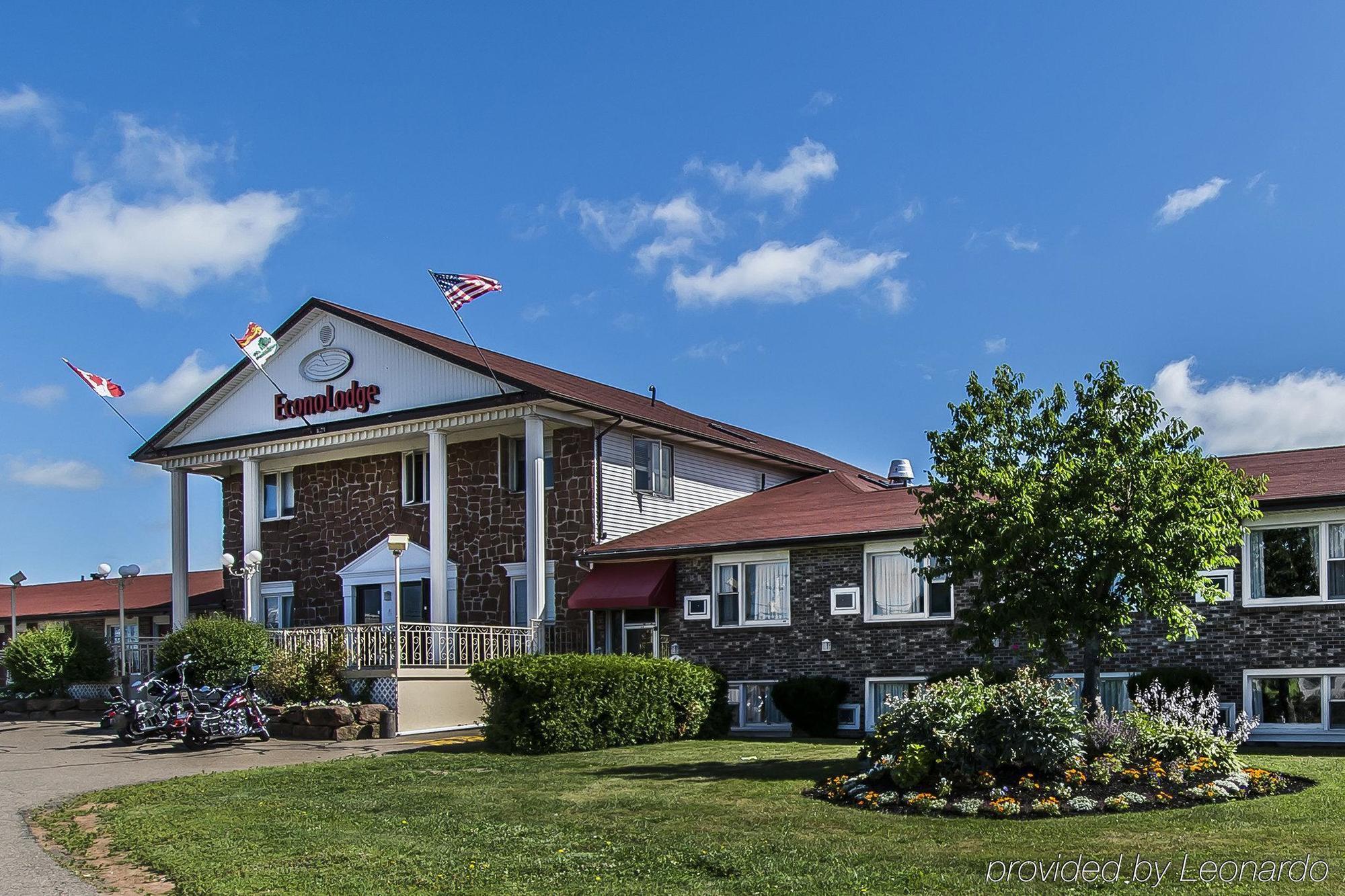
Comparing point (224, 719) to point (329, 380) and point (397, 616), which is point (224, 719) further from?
point (329, 380)

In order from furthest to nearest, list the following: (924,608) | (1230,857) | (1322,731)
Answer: (924,608)
(1322,731)
(1230,857)

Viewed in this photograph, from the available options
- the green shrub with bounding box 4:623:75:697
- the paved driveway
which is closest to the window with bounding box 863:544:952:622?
the paved driveway

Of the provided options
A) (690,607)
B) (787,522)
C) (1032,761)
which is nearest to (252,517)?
(690,607)

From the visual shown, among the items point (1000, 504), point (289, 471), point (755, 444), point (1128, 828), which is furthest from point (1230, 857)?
point (289, 471)

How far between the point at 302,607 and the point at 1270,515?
71.8ft

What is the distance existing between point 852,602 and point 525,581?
7.97 m

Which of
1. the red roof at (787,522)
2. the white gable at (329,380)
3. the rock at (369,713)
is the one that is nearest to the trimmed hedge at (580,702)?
the rock at (369,713)

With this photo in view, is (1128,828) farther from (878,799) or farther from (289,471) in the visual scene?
(289,471)

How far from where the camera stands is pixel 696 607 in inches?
976

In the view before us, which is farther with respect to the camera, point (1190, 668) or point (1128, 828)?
point (1190, 668)

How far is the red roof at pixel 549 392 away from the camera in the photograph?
2717 centimetres

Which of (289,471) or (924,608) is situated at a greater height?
(289,471)

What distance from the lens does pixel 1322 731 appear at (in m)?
18.6

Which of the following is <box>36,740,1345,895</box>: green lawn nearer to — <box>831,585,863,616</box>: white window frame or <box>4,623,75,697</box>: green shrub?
<box>831,585,863,616</box>: white window frame
